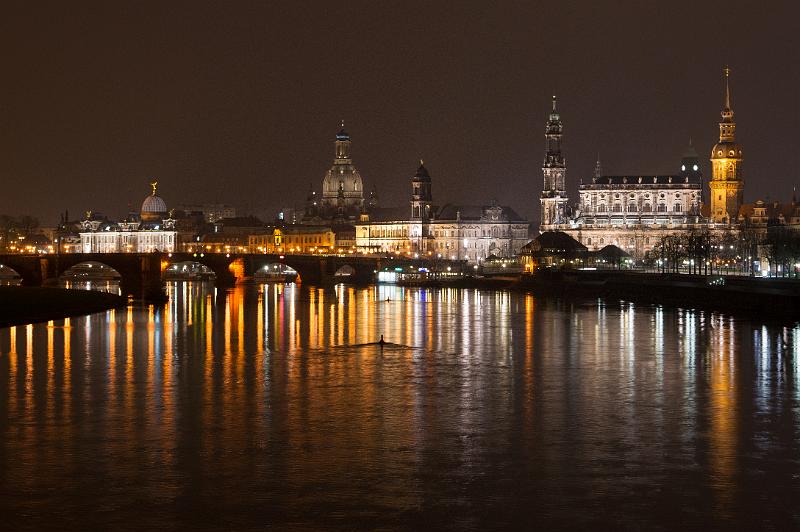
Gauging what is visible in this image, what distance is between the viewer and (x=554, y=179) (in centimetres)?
18862

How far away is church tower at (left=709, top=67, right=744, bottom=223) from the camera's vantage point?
177m

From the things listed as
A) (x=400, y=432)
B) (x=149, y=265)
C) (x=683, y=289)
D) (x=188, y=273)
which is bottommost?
(x=400, y=432)

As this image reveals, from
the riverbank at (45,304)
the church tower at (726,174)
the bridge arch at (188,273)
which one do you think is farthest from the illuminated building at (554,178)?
the riverbank at (45,304)

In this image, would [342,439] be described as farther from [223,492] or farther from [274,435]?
[223,492]

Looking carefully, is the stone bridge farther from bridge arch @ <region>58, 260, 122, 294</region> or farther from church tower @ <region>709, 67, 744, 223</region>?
church tower @ <region>709, 67, 744, 223</region>

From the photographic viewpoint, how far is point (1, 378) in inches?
1774

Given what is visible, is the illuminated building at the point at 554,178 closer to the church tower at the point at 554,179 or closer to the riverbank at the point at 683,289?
the church tower at the point at 554,179

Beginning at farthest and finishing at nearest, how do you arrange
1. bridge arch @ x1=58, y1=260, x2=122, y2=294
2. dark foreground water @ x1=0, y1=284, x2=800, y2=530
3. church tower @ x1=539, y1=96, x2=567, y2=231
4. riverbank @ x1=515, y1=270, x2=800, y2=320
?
church tower @ x1=539, y1=96, x2=567, y2=231, bridge arch @ x1=58, y1=260, x2=122, y2=294, riverbank @ x1=515, y1=270, x2=800, y2=320, dark foreground water @ x1=0, y1=284, x2=800, y2=530

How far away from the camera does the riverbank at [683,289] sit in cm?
7475

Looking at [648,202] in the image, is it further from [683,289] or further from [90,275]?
[683,289]

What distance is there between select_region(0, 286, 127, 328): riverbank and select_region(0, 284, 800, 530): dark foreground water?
1153 cm

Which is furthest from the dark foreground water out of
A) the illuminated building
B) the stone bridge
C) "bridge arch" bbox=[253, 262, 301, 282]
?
the illuminated building

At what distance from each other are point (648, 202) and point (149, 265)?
81.9 m

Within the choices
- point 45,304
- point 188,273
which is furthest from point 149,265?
point 188,273
